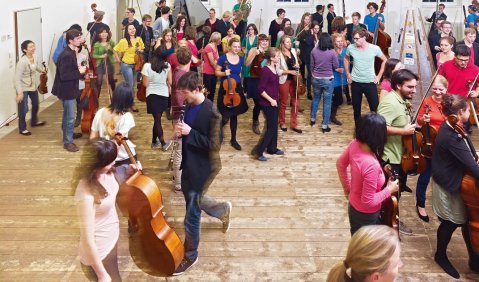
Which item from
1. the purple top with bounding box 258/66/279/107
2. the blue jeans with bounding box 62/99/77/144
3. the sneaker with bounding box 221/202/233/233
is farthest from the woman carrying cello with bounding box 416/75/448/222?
the blue jeans with bounding box 62/99/77/144

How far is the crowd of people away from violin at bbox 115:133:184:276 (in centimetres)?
17

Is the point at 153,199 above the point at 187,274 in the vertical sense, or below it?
above

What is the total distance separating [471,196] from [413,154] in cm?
82

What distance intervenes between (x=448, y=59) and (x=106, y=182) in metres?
5.45

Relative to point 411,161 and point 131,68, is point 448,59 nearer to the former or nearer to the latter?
point 411,161

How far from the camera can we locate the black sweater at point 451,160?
14.4ft

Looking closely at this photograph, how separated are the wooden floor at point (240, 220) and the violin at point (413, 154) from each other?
0.66 metres

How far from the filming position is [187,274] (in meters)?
4.71

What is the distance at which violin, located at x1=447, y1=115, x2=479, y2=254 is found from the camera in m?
4.39

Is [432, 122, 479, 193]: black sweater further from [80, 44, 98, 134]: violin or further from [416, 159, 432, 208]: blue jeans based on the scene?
[80, 44, 98, 134]: violin

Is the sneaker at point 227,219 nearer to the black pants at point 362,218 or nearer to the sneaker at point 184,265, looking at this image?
the sneaker at point 184,265

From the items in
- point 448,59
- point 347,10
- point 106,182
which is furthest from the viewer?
point 347,10

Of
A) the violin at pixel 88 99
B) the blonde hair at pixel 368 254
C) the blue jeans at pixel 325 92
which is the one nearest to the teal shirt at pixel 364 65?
the blue jeans at pixel 325 92

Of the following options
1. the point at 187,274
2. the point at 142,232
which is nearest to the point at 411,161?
the point at 187,274
